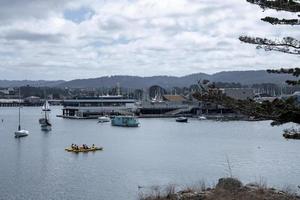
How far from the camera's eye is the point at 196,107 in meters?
162

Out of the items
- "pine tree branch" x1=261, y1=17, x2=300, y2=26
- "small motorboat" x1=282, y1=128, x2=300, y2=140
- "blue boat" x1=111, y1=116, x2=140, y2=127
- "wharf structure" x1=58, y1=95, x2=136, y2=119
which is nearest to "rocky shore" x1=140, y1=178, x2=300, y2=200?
"small motorboat" x1=282, y1=128, x2=300, y2=140

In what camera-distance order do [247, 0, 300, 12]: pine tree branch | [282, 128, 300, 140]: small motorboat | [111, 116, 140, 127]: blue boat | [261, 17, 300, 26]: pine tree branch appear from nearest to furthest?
[247, 0, 300, 12]: pine tree branch, [282, 128, 300, 140]: small motorboat, [261, 17, 300, 26]: pine tree branch, [111, 116, 140, 127]: blue boat

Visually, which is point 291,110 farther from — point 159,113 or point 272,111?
point 159,113

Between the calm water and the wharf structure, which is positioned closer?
the calm water

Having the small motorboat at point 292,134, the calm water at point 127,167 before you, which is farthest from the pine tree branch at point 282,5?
the calm water at point 127,167

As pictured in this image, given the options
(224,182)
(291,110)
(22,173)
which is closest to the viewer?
(291,110)

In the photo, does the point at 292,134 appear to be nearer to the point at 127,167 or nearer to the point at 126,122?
the point at 127,167

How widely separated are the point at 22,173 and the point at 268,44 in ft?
105

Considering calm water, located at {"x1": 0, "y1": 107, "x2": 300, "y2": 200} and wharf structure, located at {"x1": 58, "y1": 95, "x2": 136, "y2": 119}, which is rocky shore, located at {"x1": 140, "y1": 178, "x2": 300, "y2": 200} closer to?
calm water, located at {"x1": 0, "y1": 107, "x2": 300, "y2": 200}

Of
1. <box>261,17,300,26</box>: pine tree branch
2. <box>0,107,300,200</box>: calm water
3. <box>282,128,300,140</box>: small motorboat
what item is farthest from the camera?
<box>0,107,300,200</box>: calm water

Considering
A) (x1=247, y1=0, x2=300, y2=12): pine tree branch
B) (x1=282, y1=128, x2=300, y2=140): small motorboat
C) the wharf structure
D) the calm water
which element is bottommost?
the calm water

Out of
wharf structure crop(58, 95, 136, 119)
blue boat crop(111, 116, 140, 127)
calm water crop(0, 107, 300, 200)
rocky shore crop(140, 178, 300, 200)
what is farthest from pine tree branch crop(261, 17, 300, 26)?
wharf structure crop(58, 95, 136, 119)

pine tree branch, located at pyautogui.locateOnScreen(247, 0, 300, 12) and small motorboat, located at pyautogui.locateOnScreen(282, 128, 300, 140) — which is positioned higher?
pine tree branch, located at pyautogui.locateOnScreen(247, 0, 300, 12)

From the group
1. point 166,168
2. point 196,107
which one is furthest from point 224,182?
point 196,107
